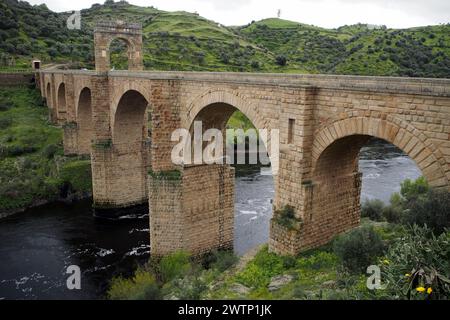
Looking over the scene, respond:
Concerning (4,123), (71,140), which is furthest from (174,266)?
(4,123)

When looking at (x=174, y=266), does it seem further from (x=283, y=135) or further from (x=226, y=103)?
(x=283, y=135)

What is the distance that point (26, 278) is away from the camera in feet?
55.3

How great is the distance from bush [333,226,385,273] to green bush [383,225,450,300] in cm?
152

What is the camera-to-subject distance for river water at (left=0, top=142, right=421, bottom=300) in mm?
16578

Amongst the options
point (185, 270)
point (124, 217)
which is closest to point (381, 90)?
point (185, 270)

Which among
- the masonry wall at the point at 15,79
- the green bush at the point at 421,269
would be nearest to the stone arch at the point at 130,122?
the green bush at the point at 421,269

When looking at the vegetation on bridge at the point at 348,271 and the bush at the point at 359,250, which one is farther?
the bush at the point at 359,250

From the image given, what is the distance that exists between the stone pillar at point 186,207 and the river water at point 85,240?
6.71ft

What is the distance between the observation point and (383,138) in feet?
30.2

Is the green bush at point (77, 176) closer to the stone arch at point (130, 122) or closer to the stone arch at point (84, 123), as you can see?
the stone arch at point (84, 123)

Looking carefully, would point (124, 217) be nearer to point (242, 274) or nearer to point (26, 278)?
point (26, 278)

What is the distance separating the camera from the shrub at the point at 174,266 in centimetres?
1415

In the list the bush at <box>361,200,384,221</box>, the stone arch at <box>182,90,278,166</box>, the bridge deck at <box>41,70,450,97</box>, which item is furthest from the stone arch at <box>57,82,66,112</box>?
the bush at <box>361,200,384,221</box>

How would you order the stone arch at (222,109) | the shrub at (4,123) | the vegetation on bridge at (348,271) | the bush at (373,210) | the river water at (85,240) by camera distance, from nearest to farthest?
1. the vegetation on bridge at (348,271)
2. the stone arch at (222,109)
3. the bush at (373,210)
4. the river water at (85,240)
5. the shrub at (4,123)
